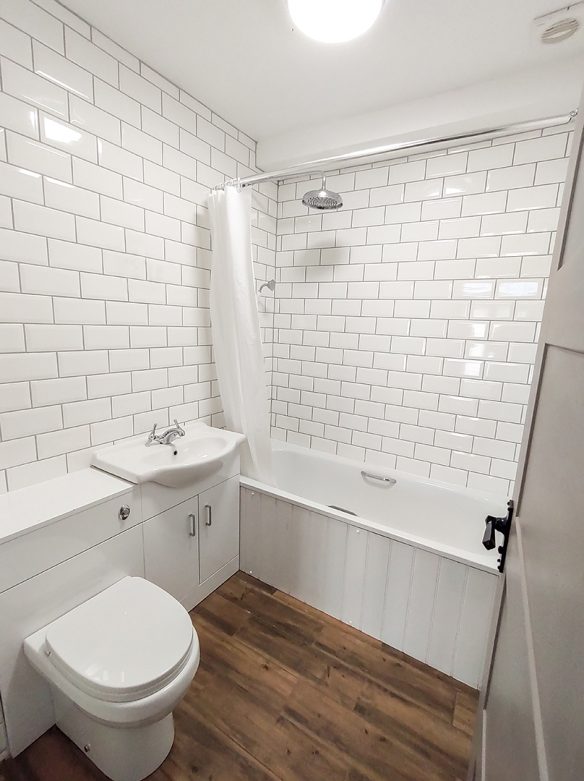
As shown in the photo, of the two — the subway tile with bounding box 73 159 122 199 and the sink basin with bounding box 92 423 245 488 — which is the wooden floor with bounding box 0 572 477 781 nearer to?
the sink basin with bounding box 92 423 245 488

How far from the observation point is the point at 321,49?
1.48 meters

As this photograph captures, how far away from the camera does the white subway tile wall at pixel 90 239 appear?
1.26 metres

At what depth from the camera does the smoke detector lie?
123 cm

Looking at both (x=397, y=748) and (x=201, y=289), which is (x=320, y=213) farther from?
(x=397, y=748)

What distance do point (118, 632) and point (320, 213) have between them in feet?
7.94

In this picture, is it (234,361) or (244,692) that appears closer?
(244,692)

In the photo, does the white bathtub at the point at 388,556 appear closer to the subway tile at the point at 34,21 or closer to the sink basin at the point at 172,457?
the sink basin at the point at 172,457

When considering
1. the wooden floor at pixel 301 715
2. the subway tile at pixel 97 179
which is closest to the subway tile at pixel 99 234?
the subway tile at pixel 97 179

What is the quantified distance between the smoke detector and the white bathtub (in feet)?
6.62

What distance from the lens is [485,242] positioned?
190cm

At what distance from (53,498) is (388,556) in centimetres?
140

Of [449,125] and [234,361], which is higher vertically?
[449,125]

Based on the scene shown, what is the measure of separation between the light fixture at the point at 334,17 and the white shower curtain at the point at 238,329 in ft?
2.42

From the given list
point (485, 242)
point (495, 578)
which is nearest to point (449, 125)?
point (485, 242)
